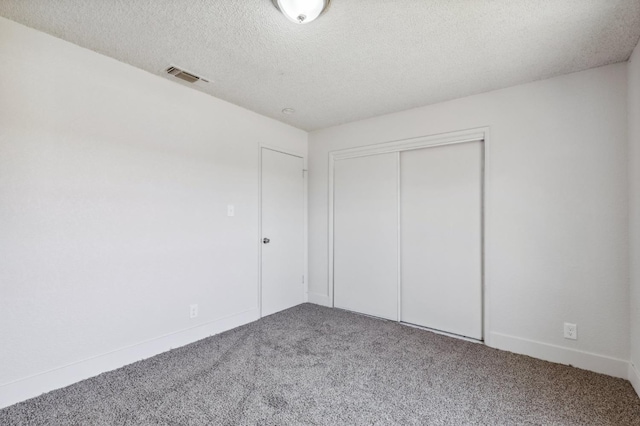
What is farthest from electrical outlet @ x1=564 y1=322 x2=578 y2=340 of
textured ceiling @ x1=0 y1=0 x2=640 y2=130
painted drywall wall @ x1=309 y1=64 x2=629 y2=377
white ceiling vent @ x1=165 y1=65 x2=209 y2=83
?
white ceiling vent @ x1=165 y1=65 x2=209 y2=83

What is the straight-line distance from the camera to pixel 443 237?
3100 millimetres

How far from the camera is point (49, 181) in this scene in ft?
6.55

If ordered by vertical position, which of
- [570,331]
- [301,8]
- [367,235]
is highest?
[301,8]

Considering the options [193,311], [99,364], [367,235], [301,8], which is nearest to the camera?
[301,8]

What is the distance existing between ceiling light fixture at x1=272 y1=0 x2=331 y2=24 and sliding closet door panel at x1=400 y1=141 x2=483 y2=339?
6.55ft

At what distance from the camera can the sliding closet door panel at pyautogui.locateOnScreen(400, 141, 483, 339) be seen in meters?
2.92

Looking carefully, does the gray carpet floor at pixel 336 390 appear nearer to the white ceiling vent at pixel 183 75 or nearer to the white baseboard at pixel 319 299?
the white baseboard at pixel 319 299

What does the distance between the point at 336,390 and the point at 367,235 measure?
1920 mm

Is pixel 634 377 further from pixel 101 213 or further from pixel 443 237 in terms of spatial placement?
pixel 101 213

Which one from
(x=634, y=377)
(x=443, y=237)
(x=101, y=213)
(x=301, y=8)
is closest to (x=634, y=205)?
(x=634, y=377)

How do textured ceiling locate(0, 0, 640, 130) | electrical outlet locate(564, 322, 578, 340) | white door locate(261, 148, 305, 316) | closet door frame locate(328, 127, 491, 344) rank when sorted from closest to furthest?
textured ceiling locate(0, 0, 640, 130) → electrical outlet locate(564, 322, 578, 340) → closet door frame locate(328, 127, 491, 344) → white door locate(261, 148, 305, 316)

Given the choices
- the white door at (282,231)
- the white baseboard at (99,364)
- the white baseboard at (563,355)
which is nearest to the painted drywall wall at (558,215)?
the white baseboard at (563,355)

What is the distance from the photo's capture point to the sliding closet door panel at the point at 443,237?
292 cm

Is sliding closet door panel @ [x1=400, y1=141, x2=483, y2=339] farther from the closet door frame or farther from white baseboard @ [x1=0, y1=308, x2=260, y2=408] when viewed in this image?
white baseboard @ [x1=0, y1=308, x2=260, y2=408]
